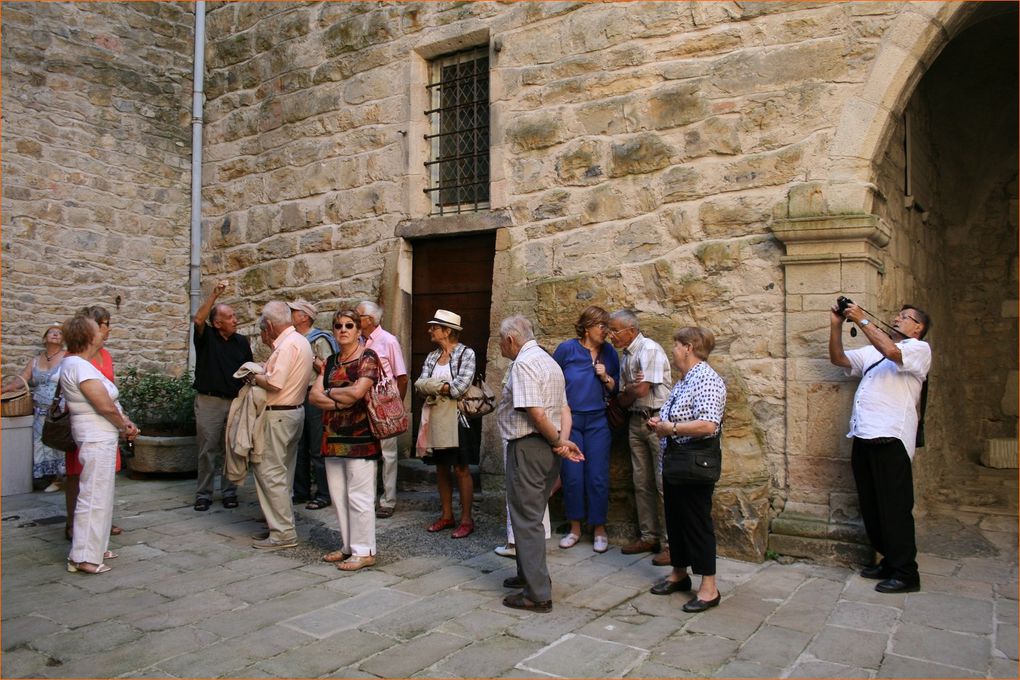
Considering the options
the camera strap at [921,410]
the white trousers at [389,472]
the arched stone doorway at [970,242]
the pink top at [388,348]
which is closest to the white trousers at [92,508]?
the pink top at [388,348]

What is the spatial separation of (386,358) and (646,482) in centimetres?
204

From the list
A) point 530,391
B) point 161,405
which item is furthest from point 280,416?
point 161,405

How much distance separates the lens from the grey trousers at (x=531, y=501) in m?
3.94

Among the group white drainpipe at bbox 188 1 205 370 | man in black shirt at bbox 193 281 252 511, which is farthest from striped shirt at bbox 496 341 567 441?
white drainpipe at bbox 188 1 205 370

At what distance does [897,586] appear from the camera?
423 centimetres

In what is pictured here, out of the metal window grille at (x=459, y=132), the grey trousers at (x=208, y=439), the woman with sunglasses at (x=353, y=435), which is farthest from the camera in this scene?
the metal window grille at (x=459, y=132)

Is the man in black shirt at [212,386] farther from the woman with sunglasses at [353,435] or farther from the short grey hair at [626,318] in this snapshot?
the short grey hair at [626,318]

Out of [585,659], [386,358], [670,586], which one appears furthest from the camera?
[386,358]

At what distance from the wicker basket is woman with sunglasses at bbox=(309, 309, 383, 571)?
415 cm

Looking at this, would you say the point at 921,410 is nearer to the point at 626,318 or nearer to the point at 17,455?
the point at 626,318

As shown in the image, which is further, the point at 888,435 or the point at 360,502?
the point at 360,502

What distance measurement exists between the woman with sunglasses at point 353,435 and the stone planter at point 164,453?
339 centimetres

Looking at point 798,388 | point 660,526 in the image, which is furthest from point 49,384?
point 798,388

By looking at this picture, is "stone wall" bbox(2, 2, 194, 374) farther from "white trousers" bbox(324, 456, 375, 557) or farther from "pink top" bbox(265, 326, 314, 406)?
"white trousers" bbox(324, 456, 375, 557)
